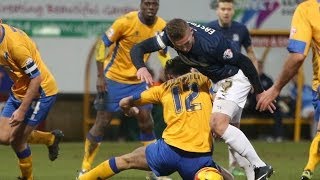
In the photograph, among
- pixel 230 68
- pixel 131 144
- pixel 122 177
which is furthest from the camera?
pixel 131 144

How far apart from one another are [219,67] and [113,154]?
574cm

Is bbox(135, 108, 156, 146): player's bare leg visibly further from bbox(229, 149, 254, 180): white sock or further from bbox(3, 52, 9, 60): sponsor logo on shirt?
bbox(3, 52, 9, 60): sponsor logo on shirt

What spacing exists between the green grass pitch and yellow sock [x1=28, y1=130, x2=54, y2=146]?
451mm

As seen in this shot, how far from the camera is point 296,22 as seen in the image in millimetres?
10094

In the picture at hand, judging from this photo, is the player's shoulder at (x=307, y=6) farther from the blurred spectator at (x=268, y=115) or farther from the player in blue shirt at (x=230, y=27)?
the blurred spectator at (x=268, y=115)

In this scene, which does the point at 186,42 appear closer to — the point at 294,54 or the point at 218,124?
the point at 218,124

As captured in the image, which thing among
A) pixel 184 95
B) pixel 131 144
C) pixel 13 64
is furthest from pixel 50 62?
pixel 184 95

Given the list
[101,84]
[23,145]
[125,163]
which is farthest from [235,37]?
[125,163]

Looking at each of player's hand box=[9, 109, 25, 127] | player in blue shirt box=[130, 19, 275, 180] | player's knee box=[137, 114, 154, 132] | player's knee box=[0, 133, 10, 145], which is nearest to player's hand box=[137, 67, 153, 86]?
player in blue shirt box=[130, 19, 275, 180]

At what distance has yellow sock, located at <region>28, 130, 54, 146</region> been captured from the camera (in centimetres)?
1217

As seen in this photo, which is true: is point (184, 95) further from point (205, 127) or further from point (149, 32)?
point (149, 32)

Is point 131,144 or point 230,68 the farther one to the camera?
point 131,144

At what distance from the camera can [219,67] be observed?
34.3ft

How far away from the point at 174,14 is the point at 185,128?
9.43 meters
